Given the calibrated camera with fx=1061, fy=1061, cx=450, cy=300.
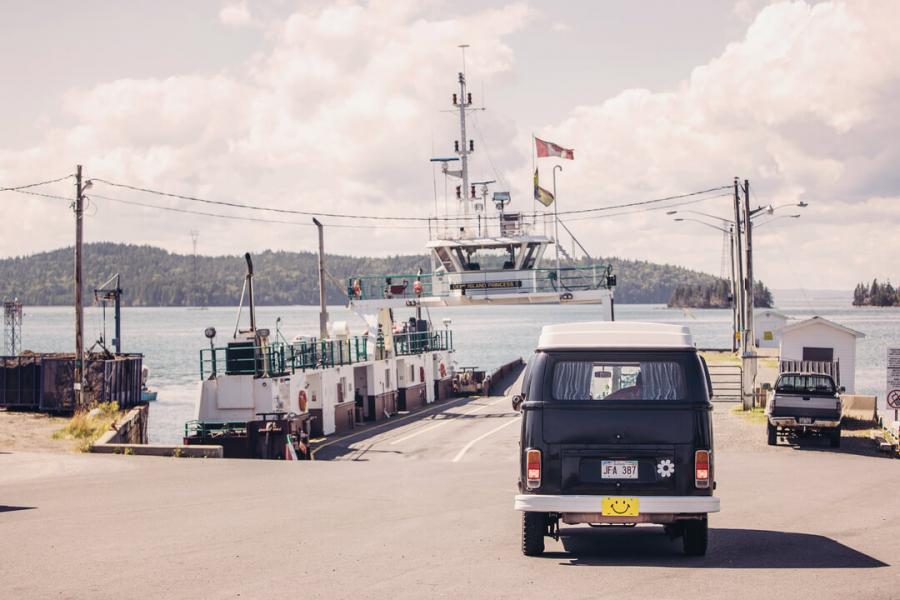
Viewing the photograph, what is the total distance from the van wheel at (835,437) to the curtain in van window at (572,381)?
1942 cm

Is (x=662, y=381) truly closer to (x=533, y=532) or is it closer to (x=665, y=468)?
(x=665, y=468)

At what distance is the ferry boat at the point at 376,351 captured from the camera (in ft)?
111

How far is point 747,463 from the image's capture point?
2359cm

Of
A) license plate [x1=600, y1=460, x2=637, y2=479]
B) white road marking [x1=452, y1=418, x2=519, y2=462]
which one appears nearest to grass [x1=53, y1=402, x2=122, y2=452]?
white road marking [x1=452, y1=418, x2=519, y2=462]

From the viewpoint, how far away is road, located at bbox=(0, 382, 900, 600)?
395 inches

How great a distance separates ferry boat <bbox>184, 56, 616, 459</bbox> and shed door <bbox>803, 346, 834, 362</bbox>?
435 inches

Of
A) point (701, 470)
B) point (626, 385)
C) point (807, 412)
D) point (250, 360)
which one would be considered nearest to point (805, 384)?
point (807, 412)

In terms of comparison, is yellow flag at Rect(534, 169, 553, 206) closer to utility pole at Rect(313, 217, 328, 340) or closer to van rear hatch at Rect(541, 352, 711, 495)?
utility pole at Rect(313, 217, 328, 340)

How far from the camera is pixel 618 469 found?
427 inches

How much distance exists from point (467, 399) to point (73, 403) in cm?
2061

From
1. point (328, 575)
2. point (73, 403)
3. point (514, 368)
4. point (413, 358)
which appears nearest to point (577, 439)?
point (328, 575)

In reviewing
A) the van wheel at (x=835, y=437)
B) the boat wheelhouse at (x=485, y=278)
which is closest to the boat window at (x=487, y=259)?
the boat wheelhouse at (x=485, y=278)

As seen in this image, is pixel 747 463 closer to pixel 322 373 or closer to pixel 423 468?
pixel 423 468

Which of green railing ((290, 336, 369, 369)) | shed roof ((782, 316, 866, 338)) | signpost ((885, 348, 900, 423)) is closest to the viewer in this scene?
signpost ((885, 348, 900, 423))
